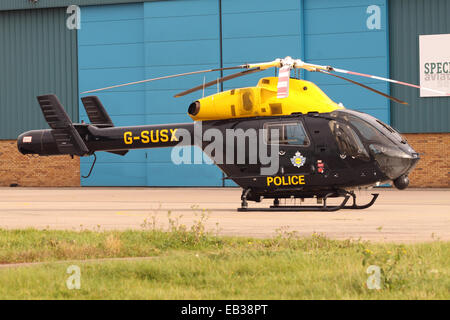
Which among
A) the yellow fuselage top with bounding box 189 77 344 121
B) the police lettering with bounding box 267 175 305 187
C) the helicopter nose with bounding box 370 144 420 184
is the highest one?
the yellow fuselage top with bounding box 189 77 344 121

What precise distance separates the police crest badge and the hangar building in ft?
58.9

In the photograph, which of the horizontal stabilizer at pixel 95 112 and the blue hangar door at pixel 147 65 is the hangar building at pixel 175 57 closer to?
Result: the blue hangar door at pixel 147 65

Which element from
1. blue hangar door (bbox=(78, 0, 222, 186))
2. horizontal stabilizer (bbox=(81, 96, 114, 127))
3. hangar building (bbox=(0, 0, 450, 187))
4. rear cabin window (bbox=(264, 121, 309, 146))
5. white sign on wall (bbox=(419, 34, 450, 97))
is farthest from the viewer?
blue hangar door (bbox=(78, 0, 222, 186))

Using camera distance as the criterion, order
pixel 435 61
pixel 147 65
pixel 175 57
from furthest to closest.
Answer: pixel 147 65
pixel 175 57
pixel 435 61

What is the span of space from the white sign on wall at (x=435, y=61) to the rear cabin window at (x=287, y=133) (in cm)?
1828

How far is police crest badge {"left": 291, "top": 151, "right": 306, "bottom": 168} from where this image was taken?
19.6m

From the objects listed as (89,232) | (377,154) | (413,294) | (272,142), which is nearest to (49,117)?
(272,142)

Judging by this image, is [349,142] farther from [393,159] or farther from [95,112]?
[95,112]

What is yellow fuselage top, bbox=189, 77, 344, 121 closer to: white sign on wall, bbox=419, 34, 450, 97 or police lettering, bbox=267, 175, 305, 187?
police lettering, bbox=267, 175, 305, 187

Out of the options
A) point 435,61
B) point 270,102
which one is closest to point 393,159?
point 270,102

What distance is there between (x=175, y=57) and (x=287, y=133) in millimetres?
20557

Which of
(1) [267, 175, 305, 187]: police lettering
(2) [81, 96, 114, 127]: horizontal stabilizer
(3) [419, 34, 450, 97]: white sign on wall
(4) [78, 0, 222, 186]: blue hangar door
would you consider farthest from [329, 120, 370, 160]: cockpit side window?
(4) [78, 0, 222, 186]: blue hangar door

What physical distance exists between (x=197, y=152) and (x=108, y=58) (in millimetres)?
7575

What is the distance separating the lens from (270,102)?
65.6 feet
